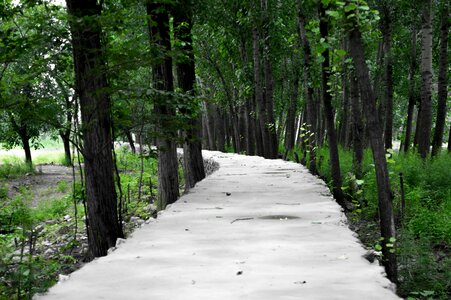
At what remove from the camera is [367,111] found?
14.5 feet

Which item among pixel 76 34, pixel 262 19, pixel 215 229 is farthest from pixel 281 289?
pixel 262 19

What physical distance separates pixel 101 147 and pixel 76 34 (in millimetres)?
1596

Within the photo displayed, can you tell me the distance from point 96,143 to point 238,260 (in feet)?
11.7

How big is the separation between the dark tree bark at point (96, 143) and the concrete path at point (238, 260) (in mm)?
1097

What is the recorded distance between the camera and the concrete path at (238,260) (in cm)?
304

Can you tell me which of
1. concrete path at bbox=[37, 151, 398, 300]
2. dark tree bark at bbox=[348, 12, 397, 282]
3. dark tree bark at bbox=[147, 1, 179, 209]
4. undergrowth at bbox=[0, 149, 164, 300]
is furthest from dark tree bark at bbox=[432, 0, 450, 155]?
dark tree bark at bbox=[348, 12, 397, 282]

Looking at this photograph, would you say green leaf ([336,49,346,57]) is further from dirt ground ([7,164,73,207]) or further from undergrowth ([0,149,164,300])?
dirt ground ([7,164,73,207])

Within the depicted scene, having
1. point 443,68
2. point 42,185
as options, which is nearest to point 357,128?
point 443,68

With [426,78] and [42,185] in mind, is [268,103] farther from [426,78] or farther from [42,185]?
[42,185]

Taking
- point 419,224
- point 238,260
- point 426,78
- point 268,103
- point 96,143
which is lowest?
point 419,224

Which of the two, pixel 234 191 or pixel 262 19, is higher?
pixel 262 19

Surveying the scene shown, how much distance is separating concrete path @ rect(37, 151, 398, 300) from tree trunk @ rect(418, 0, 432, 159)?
7410 millimetres

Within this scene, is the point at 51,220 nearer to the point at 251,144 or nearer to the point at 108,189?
the point at 108,189

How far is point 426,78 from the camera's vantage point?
1242cm
